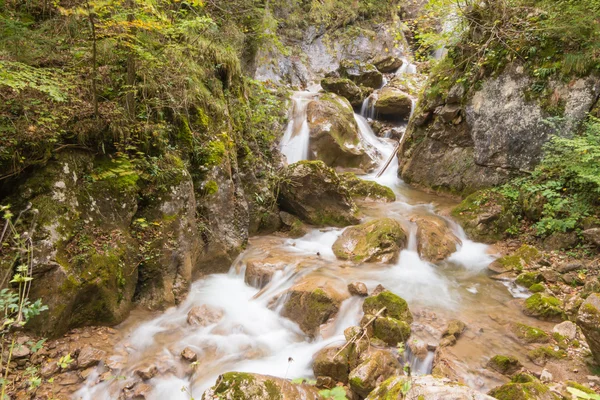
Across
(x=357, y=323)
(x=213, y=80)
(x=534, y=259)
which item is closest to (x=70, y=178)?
(x=213, y=80)

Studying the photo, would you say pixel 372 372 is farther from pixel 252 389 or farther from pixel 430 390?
pixel 252 389

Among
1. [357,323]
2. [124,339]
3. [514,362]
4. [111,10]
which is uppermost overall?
[111,10]

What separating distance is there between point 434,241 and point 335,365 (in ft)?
14.9

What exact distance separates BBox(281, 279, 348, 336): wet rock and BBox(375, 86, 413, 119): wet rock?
11.6 m

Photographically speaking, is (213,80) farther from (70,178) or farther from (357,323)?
(357,323)

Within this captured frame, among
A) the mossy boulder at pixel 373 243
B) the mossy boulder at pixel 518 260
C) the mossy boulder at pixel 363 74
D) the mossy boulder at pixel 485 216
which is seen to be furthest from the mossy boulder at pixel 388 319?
the mossy boulder at pixel 363 74

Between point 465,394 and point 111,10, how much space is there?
20.7ft

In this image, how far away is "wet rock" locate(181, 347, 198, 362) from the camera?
429cm

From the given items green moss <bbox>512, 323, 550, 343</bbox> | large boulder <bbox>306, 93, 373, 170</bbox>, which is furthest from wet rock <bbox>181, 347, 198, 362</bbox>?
large boulder <bbox>306, 93, 373, 170</bbox>

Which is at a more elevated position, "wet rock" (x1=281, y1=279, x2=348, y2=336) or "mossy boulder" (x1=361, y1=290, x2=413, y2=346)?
"mossy boulder" (x1=361, y1=290, x2=413, y2=346)

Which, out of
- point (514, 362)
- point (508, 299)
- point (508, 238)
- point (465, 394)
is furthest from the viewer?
point (508, 238)

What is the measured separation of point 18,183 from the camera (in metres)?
4.04

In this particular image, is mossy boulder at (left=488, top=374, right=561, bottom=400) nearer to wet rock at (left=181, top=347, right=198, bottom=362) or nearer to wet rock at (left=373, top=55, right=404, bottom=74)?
wet rock at (left=181, top=347, right=198, bottom=362)

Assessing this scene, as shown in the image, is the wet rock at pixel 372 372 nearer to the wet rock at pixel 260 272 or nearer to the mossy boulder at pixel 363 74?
the wet rock at pixel 260 272
